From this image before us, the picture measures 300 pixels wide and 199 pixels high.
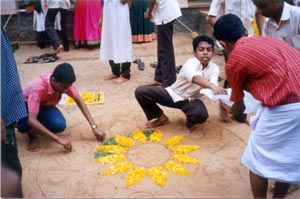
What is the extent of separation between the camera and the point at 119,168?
344cm

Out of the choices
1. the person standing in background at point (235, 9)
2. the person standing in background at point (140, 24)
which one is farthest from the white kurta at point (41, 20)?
the person standing in background at point (235, 9)

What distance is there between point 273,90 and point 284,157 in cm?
47

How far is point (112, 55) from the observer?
19.6ft

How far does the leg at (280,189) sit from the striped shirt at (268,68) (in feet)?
2.38

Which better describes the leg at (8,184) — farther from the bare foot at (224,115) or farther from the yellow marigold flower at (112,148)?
the bare foot at (224,115)

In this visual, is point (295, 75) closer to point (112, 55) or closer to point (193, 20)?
point (112, 55)

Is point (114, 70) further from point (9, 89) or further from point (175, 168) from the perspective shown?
point (9, 89)

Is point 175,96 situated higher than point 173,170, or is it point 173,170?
point 175,96

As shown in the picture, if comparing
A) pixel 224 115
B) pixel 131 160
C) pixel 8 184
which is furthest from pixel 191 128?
pixel 8 184

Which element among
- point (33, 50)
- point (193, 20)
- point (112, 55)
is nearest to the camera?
point (112, 55)

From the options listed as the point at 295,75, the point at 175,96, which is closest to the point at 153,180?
the point at 175,96

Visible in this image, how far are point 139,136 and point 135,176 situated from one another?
852mm

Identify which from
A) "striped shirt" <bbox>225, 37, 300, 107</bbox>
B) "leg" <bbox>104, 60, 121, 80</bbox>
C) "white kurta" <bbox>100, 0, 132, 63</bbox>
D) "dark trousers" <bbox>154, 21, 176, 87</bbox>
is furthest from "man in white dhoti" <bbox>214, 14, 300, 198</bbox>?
"leg" <bbox>104, 60, 121, 80</bbox>

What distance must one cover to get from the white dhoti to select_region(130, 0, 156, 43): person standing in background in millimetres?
6390
